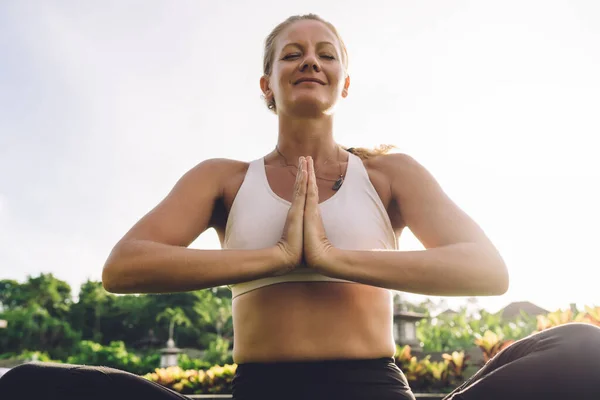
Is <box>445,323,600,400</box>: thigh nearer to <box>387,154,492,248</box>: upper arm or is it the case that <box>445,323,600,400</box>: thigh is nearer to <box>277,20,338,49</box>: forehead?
<box>387,154,492,248</box>: upper arm

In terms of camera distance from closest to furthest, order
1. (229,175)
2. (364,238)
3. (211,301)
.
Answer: (364,238) < (229,175) < (211,301)

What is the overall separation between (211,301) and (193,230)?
3745 centimetres

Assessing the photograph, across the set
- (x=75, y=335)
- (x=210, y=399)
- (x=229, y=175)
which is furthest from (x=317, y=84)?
(x=75, y=335)

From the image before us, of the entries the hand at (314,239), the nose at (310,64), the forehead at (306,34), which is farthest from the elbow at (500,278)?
the forehead at (306,34)

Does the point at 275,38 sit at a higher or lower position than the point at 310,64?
higher

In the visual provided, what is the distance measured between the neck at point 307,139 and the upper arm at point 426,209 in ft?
0.90

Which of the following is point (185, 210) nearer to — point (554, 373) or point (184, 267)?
point (184, 267)

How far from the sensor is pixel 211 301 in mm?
37969

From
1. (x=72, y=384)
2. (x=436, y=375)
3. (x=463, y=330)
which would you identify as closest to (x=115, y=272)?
(x=72, y=384)

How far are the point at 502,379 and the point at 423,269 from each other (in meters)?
0.37

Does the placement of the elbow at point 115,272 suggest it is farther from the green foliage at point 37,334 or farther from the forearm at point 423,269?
the green foliage at point 37,334

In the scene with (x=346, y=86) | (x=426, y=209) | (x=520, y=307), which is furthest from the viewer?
(x=520, y=307)

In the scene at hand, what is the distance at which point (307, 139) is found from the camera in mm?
2070

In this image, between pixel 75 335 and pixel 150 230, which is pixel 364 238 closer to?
pixel 150 230
